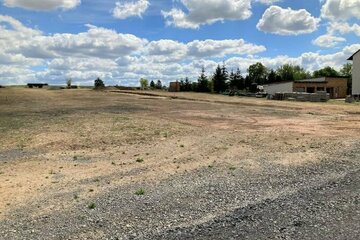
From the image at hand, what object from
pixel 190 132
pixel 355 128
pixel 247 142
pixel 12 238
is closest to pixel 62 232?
pixel 12 238

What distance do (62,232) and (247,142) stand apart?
9482 mm

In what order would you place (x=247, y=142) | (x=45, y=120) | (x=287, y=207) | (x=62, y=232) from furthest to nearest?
(x=45, y=120)
(x=247, y=142)
(x=287, y=207)
(x=62, y=232)

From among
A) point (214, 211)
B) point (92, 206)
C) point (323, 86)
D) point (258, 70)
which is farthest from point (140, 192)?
point (258, 70)

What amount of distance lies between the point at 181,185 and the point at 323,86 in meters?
69.1

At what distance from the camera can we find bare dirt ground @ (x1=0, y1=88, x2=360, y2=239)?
23.4 feet

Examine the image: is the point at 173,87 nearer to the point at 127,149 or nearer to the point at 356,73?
the point at 356,73

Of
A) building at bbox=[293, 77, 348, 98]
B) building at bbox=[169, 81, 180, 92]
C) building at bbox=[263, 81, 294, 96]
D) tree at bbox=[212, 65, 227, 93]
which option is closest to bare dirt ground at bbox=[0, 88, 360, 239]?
building at bbox=[263, 81, 294, 96]

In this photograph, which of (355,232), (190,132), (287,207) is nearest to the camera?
(355,232)

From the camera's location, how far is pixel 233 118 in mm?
25094

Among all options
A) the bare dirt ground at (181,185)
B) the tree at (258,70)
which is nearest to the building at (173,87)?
the tree at (258,70)

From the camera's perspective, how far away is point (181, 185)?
9.73 meters

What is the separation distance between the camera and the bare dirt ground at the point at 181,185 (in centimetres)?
712

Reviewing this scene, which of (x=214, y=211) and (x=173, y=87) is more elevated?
(x=173, y=87)

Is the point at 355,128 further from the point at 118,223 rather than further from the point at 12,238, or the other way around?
the point at 12,238
